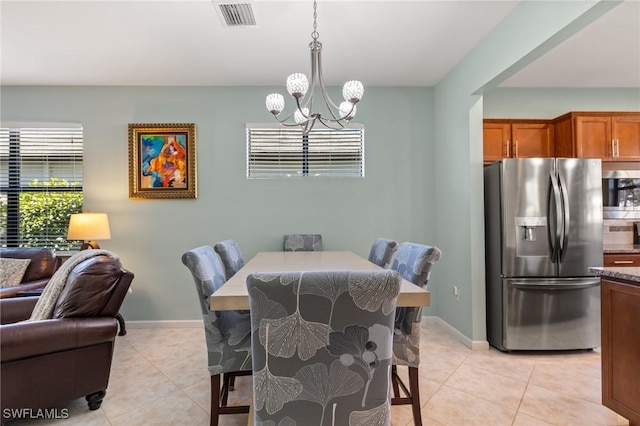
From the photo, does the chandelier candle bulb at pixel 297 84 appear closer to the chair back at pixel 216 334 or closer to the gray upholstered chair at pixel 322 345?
the chair back at pixel 216 334

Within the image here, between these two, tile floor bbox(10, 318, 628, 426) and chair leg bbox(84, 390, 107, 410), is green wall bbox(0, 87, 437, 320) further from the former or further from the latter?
chair leg bbox(84, 390, 107, 410)

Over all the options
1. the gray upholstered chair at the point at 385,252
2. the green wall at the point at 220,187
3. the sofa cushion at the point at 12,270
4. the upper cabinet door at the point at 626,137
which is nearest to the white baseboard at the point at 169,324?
the green wall at the point at 220,187

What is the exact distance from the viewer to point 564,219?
9.28ft

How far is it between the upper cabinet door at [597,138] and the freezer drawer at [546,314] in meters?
1.40

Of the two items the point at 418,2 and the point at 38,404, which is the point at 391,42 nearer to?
the point at 418,2

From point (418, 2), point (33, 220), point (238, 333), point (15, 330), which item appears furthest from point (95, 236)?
point (418, 2)

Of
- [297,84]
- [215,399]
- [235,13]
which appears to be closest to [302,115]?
[297,84]

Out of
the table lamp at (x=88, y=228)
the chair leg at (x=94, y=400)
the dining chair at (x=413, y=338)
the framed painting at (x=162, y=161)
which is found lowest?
the chair leg at (x=94, y=400)

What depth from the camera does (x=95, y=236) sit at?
10.8 ft

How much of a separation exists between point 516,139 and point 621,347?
2418 millimetres

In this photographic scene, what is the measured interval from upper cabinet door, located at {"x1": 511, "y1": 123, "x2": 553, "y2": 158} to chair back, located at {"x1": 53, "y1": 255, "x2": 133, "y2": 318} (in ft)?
12.6

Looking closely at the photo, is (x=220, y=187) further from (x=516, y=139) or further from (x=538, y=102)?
(x=538, y=102)

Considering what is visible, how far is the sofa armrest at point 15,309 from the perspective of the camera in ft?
7.32

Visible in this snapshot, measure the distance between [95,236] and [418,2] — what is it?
3434 millimetres
